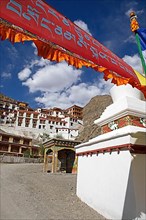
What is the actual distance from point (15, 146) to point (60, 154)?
86.9ft

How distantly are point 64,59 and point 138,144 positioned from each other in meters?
3.77

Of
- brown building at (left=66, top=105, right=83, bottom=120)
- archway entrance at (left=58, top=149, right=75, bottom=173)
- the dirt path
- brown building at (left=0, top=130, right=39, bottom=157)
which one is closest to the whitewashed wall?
the dirt path

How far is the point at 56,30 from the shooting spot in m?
3.48

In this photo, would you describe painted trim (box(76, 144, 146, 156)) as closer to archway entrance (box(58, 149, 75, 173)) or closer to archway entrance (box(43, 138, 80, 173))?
archway entrance (box(43, 138, 80, 173))

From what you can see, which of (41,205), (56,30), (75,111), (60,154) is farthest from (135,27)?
(75,111)

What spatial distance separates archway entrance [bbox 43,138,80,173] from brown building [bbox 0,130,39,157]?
22018mm

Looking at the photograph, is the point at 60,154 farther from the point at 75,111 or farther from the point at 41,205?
the point at 75,111

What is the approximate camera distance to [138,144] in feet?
20.3

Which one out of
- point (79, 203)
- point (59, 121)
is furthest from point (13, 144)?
point (79, 203)

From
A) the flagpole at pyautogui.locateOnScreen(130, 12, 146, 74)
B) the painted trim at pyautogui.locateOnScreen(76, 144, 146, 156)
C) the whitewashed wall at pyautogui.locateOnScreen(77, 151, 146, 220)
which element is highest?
the flagpole at pyautogui.locateOnScreen(130, 12, 146, 74)

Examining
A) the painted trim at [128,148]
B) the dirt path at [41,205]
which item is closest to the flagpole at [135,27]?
the painted trim at [128,148]

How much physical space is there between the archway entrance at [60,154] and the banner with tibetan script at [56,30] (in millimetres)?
17460

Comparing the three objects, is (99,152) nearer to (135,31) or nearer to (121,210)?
(121,210)

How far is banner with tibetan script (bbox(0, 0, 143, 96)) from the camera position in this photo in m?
3.02
